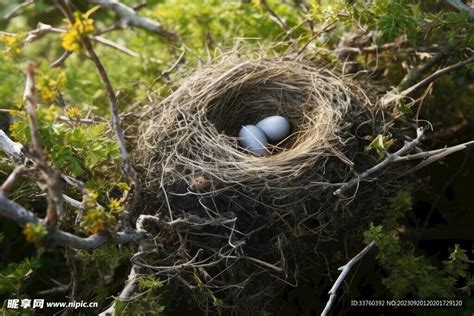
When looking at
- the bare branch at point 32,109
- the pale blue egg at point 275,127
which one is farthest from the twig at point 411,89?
the bare branch at point 32,109

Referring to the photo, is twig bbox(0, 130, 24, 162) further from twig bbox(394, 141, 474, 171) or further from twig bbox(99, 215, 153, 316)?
twig bbox(394, 141, 474, 171)

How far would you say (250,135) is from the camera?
363 cm

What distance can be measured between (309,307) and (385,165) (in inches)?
35.5

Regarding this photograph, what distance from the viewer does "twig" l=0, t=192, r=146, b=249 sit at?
7.33 ft

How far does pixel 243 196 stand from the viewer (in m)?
3.16

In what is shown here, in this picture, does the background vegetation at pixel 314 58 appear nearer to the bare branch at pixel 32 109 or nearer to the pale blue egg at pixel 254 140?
the bare branch at pixel 32 109

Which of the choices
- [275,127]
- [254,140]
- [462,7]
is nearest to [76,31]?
[254,140]

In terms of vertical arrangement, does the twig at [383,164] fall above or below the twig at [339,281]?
above

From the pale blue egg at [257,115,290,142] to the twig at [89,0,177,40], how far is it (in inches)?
51.9

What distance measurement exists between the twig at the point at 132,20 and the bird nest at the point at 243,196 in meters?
1.28

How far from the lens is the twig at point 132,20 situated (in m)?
4.74

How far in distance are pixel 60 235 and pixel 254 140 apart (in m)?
1.49

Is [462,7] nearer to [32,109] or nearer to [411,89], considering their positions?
[411,89]

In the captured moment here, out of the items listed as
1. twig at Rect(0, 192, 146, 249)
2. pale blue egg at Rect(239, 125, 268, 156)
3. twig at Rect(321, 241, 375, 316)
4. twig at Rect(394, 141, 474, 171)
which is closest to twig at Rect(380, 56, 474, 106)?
twig at Rect(394, 141, 474, 171)
